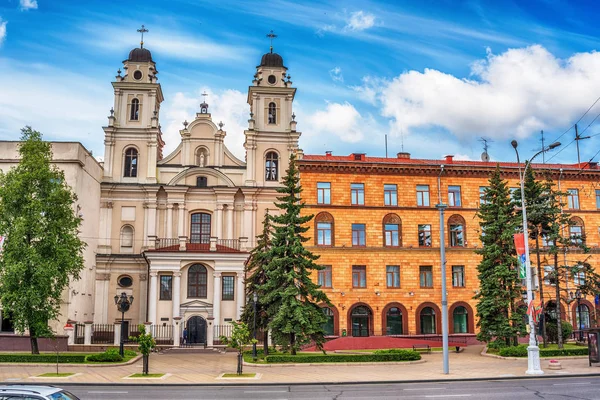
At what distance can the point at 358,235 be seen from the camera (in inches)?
1934

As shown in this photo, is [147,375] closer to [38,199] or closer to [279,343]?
[279,343]

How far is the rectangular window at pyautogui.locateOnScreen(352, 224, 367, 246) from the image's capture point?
4900 centimetres

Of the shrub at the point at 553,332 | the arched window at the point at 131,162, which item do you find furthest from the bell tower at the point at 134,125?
the shrub at the point at 553,332

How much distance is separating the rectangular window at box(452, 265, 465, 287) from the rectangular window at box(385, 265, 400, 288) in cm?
480

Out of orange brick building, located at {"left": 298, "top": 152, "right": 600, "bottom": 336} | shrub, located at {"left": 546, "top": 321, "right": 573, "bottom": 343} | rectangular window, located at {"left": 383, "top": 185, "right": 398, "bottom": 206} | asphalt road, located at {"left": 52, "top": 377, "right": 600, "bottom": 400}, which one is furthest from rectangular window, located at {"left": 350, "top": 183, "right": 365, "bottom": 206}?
Answer: asphalt road, located at {"left": 52, "top": 377, "right": 600, "bottom": 400}

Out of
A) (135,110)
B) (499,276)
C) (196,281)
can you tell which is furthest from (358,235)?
(135,110)

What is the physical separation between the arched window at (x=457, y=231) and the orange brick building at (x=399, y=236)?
0.08 m

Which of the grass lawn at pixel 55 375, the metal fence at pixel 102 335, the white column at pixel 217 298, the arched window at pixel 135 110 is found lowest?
the grass lawn at pixel 55 375

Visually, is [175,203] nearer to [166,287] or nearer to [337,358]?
[166,287]

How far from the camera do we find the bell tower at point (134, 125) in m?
53.8

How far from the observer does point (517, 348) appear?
3506 centimetres

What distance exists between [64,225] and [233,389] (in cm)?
→ 1792

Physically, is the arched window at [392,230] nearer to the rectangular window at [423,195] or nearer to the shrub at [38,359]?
the rectangular window at [423,195]

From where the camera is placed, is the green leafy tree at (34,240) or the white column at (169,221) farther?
the white column at (169,221)
